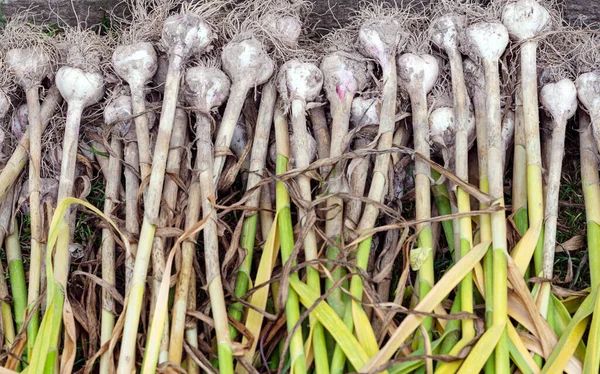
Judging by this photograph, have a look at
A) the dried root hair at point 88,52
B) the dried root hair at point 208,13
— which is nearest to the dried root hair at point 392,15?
the dried root hair at point 208,13


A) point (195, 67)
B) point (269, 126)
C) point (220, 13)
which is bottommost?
point (269, 126)

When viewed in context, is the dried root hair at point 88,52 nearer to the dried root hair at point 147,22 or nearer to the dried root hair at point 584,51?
the dried root hair at point 147,22

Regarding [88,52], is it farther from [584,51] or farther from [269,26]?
[584,51]

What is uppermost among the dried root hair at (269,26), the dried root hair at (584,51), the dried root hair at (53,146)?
the dried root hair at (269,26)

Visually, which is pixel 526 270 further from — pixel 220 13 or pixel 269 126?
pixel 220 13

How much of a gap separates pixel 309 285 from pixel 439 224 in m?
0.41

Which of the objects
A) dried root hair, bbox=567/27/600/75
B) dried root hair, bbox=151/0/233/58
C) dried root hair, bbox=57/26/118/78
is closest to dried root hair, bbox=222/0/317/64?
dried root hair, bbox=151/0/233/58

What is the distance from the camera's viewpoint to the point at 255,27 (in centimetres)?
189

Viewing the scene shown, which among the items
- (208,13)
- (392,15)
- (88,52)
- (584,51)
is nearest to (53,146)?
(88,52)

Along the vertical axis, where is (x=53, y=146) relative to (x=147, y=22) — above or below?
below

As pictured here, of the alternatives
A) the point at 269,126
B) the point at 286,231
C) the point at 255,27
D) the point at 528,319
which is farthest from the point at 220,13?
the point at 528,319

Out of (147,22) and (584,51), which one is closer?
(584,51)

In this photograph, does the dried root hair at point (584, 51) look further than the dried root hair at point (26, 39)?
No

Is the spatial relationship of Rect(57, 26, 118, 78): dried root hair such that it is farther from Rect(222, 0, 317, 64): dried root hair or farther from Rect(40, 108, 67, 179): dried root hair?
Rect(222, 0, 317, 64): dried root hair
